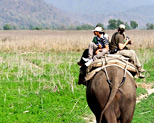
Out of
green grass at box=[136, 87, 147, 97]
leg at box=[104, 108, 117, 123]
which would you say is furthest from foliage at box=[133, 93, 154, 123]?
leg at box=[104, 108, 117, 123]

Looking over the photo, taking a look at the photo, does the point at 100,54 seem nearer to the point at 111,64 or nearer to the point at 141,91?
the point at 111,64

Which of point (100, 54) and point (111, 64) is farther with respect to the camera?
point (100, 54)

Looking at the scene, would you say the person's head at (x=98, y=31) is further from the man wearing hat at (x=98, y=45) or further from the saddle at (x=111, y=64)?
the saddle at (x=111, y=64)

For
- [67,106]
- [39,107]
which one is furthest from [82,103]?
[39,107]

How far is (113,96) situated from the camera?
15.9 feet

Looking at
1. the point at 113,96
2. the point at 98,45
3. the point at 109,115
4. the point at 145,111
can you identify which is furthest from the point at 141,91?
the point at 113,96

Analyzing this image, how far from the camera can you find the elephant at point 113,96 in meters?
4.95

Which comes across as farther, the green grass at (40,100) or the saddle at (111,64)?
the green grass at (40,100)

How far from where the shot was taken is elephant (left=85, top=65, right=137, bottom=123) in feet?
16.3

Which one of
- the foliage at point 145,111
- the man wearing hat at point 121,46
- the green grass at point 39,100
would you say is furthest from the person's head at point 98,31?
the foliage at point 145,111

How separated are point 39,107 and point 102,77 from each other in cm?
444

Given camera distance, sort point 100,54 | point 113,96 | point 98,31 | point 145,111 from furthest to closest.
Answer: point 145,111, point 98,31, point 100,54, point 113,96

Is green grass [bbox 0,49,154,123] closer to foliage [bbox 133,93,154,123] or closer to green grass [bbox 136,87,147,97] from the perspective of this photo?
green grass [bbox 136,87,147,97]

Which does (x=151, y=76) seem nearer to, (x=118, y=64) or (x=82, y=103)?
(x=82, y=103)
